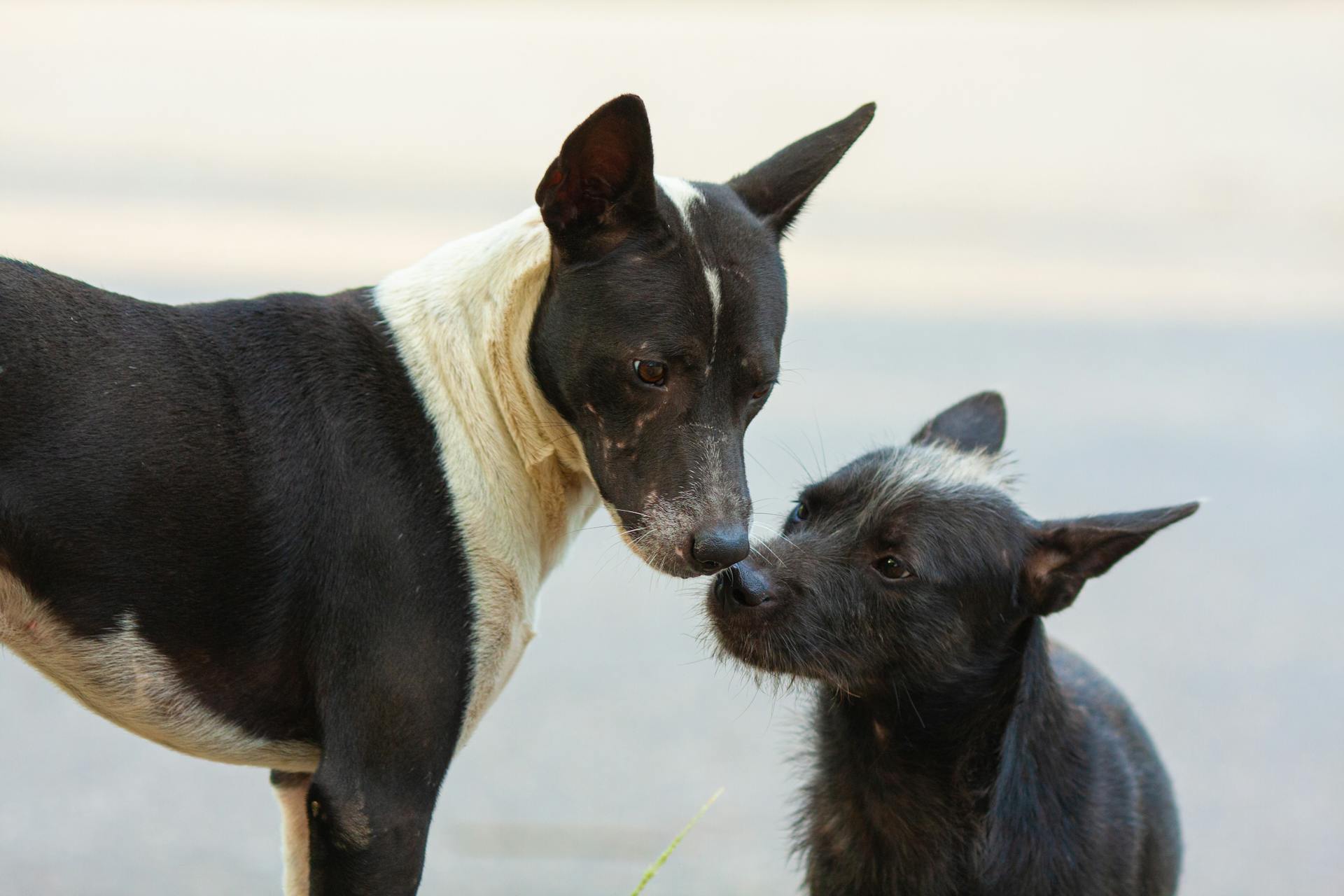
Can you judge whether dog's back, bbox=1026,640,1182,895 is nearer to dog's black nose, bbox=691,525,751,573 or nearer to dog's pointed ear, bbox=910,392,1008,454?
dog's pointed ear, bbox=910,392,1008,454

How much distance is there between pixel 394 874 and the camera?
104 inches

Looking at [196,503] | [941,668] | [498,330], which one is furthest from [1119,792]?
[196,503]

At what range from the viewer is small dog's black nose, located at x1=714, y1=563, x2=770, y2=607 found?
3102mm

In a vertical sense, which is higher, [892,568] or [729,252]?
[729,252]

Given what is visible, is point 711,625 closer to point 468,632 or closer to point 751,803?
point 468,632

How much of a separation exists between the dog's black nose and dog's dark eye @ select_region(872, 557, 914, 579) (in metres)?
0.55

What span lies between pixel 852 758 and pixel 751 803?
1.58 metres

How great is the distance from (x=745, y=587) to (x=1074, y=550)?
27.8 inches

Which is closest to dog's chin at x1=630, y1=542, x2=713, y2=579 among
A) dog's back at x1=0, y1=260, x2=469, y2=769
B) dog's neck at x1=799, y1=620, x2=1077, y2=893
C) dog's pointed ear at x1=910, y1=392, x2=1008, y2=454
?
dog's back at x1=0, y1=260, x2=469, y2=769

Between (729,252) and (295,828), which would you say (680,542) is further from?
(295,828)

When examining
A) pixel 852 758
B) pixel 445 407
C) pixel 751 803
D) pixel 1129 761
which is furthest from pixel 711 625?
pixel 751 803

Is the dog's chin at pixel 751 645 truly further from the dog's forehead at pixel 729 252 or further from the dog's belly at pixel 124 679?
the dog's belly at pixel 124 679

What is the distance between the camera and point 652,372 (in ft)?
8.95

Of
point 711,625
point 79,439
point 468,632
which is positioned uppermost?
point 79,439
